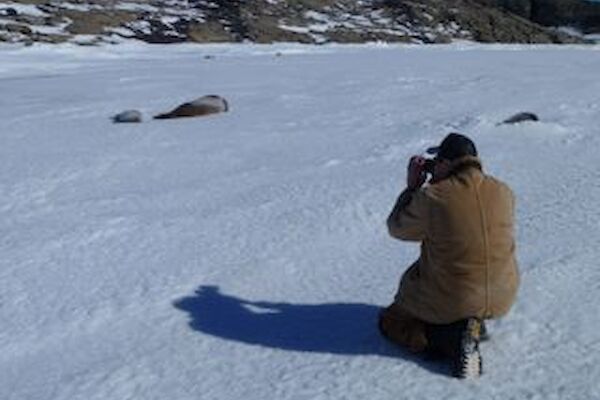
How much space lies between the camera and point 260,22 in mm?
33719

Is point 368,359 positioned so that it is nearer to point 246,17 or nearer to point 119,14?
point 119,14

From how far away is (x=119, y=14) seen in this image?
31.0m

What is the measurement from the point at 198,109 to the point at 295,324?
6646 millimetres

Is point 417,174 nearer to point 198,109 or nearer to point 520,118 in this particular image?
point 520,118

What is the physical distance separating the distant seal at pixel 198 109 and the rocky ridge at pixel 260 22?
606 inches

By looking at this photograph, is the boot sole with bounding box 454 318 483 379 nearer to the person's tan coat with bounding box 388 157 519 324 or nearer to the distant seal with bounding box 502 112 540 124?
the person's tan coat with bounding box 388 157 519 324

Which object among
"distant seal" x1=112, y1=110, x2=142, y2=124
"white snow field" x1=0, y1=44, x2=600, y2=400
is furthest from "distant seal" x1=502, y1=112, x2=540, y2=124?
"distant seal" x1=112, y1=110, x2=142, y2=124

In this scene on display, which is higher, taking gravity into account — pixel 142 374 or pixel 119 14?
pixel 142 374

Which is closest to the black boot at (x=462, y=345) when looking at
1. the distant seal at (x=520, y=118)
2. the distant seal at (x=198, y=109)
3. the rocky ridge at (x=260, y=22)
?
the distant seal at (x=520, y=118)

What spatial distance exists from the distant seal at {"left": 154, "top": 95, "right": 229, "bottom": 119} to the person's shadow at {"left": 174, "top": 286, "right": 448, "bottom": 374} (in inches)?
237

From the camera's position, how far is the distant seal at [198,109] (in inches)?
418

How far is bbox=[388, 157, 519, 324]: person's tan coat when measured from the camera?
3689 millimetres

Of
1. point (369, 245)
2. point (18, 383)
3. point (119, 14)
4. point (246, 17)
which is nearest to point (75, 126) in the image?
point (369, 245)

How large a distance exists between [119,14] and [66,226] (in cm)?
2592
